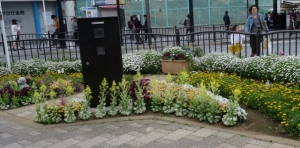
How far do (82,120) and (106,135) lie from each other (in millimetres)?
850

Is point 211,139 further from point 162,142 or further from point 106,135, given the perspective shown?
point 106,135

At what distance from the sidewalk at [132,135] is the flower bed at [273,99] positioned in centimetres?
32

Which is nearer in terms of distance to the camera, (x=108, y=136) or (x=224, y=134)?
(x=224, y=134)

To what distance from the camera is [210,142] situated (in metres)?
4.61

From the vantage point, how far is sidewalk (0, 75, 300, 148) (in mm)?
4590

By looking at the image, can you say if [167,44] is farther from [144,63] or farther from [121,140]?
[121,140]

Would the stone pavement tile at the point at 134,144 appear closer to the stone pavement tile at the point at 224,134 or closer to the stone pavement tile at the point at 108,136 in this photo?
the stone pavement tile at the point at 108,136

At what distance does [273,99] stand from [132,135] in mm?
2347

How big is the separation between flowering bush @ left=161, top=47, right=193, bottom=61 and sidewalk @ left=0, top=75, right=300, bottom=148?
356 cm

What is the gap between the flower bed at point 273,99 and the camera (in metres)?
4.68

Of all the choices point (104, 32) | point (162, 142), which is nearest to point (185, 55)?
point (104, 32)

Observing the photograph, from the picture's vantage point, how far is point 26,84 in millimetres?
7777

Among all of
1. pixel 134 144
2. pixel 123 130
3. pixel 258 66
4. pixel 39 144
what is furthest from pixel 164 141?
pixel 258 66

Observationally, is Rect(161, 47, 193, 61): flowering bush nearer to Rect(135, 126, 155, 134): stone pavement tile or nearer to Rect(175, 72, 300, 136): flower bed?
Rect(175, 72, 300, 136): flower bed
